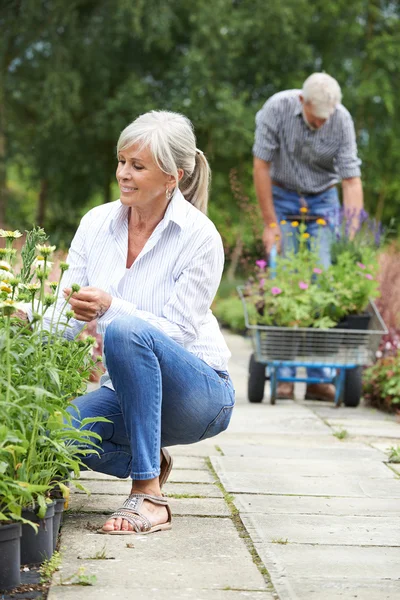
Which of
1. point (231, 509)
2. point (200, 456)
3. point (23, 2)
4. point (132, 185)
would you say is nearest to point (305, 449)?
point (200, 456)

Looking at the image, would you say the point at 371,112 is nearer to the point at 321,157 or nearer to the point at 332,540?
the point at 321,157

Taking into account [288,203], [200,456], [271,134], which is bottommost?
[200,456]

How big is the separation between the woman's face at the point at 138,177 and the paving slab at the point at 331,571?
1121 millimetres

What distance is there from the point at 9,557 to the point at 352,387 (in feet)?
12.1

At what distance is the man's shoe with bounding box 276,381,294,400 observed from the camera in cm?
617

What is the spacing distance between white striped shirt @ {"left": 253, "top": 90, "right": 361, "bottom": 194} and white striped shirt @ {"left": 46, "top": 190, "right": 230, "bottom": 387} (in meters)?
2.97

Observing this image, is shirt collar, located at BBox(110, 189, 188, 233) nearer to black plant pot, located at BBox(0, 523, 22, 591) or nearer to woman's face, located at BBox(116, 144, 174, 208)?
woman's face, located at BBox(116, 144, 174, 208)

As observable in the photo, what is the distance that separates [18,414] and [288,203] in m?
4.09

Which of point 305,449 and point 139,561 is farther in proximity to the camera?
point 305,449

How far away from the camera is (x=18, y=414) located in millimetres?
2455

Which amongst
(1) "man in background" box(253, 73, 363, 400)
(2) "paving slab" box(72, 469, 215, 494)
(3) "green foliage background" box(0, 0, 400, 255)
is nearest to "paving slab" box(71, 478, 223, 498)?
(2) "paving slab" box(72, 469, 215, 494)

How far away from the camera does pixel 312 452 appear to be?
4.36m

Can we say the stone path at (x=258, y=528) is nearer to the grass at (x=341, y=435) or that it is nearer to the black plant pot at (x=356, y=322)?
the grass at (x=341, y=435)

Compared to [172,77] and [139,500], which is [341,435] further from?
[172,77]
